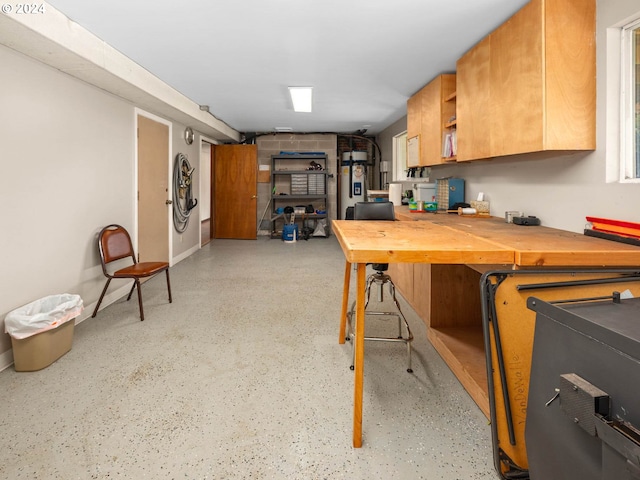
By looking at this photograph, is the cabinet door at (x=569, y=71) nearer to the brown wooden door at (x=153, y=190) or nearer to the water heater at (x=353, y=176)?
the brown wooden door at (x=153, y=190)

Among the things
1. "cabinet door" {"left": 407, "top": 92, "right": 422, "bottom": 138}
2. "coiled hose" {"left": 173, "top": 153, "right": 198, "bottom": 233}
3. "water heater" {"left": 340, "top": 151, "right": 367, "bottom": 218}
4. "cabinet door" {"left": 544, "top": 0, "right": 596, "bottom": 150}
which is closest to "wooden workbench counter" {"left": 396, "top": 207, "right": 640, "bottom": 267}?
"cabinet door" {"left": 544, "top": 0, "right": 596, "bottom": 150}

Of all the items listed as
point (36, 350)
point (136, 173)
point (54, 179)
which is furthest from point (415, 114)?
point (36, 350)

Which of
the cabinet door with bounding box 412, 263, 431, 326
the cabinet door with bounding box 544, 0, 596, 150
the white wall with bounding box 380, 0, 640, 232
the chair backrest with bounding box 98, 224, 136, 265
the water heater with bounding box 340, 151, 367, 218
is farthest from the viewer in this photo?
the water heater with bounding box 340, 151, 367, 218

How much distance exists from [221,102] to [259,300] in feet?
10.2

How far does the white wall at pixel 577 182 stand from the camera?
201 cm

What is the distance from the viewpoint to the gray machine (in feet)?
2.73

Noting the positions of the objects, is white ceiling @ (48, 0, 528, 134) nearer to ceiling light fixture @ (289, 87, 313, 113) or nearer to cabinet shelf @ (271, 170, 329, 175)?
ceiling light fixture @ (289, 87, 313, 113)

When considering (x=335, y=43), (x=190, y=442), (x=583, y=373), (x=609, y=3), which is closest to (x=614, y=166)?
(x=609, y=3)

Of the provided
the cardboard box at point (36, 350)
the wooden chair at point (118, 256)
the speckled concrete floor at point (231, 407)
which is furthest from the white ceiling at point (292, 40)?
the speckled concrete floor at point (231, 407)

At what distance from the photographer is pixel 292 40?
2971 millimetres

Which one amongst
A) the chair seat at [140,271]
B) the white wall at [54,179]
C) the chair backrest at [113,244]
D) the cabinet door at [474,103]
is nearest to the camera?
the white wall at [54,179]

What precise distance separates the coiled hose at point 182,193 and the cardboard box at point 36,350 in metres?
3.30
